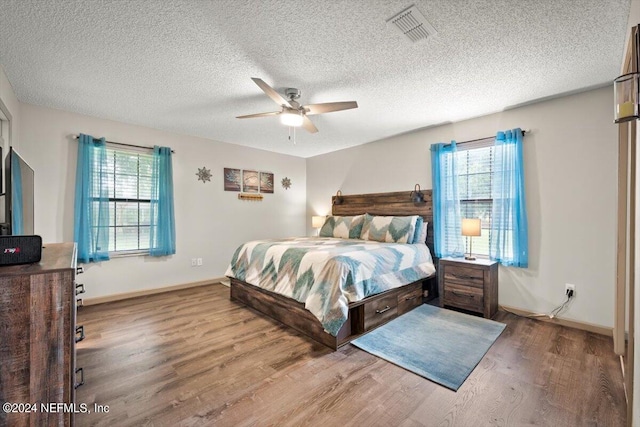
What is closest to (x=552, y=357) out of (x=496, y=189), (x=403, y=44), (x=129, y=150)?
(x=496, y=189)

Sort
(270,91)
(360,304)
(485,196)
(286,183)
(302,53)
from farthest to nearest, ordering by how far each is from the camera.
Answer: (286,183)
(485,196)
(360,304)
(270,91)
(302,53)

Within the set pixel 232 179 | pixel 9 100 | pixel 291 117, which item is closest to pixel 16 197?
pixel 9 100

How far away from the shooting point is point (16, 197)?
7.07 ft

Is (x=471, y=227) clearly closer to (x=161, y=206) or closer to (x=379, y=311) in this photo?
(x=379, y=311)

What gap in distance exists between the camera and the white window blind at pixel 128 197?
12.2 feet

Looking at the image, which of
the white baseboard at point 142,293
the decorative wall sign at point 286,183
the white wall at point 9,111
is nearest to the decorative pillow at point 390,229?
the decorative wall sign at point 286,183

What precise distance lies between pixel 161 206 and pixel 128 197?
44 cm

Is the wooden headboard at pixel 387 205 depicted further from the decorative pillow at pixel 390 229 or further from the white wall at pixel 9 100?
the white wall at pixel 9 100

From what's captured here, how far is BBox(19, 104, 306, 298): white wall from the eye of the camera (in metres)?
3.25

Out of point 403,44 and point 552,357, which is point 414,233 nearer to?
point 552,357

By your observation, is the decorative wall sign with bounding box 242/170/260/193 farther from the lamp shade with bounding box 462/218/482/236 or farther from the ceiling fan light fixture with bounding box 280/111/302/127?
the lamp shade with bounding box 462/218/482/236

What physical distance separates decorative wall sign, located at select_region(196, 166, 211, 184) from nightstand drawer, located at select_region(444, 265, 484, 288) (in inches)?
153

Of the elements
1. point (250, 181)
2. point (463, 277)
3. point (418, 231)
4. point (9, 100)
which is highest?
point (9, 100)

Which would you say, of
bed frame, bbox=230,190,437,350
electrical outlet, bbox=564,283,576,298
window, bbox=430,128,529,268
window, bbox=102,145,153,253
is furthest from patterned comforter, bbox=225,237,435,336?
window, bbox=102,145,153,253
